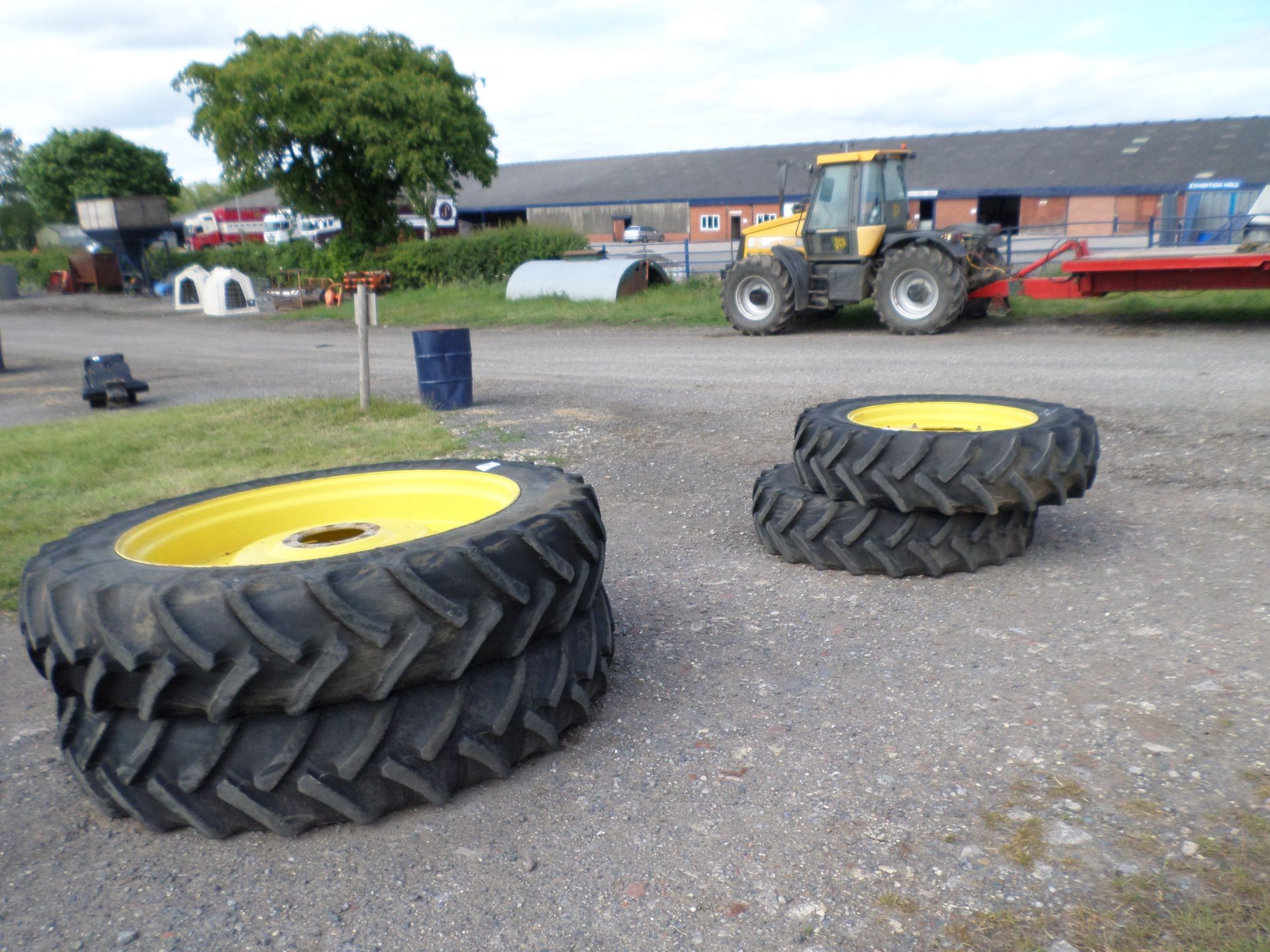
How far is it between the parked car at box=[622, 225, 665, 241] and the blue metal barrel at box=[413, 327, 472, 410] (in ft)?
118

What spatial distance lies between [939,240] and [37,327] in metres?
23.4

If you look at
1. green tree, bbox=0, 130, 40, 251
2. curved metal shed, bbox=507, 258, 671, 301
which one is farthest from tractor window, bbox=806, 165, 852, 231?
green tree, bbox=0, 130, 40, 251

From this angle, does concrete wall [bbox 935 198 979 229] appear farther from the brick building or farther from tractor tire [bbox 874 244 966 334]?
tractor tire [bbox 874 244 966 334]

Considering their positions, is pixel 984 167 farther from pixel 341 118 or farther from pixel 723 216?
pixel 341 118

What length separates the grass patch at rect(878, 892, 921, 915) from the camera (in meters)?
2.27

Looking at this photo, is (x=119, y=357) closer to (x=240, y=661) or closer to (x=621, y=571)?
(x=621, y=571)

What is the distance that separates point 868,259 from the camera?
14.5 metres

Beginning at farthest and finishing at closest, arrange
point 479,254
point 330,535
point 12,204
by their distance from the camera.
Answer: point 12,204 < point 479,254 < point 330,535

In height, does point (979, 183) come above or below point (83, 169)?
below

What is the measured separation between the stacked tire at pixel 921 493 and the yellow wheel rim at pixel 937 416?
291 millimetres

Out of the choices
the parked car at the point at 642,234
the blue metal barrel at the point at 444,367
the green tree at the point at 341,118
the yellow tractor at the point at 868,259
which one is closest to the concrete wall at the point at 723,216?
the parked car at the point at 642,234

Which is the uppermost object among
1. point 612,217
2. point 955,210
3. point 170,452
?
point 612,217

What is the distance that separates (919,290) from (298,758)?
13245 mm

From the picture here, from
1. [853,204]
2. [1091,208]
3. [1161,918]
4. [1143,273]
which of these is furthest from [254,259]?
[1161,918]
